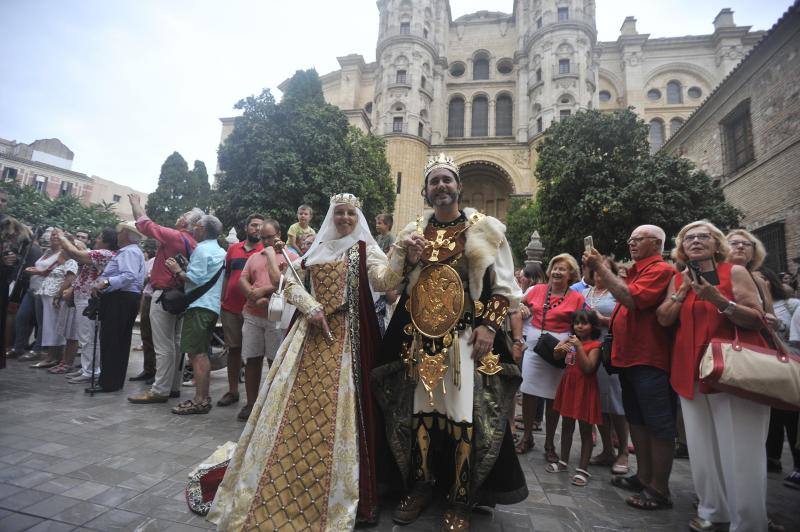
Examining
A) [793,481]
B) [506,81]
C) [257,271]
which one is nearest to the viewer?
[793,481]

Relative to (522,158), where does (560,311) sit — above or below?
below

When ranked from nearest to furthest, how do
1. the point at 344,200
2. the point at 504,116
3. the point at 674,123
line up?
the point at 344,200
the point at 674,123
the point at 504,116


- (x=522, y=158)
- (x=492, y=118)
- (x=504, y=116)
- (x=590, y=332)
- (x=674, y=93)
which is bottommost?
(x=590, y=332)

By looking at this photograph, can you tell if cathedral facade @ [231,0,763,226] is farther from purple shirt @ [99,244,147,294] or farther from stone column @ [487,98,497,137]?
purple shirt @ [99,244,147,294]

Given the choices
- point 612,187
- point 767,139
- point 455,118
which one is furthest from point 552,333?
point 455,118

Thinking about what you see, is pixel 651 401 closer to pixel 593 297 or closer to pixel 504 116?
pixel 593 297

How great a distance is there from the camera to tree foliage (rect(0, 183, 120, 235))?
22.2 meters

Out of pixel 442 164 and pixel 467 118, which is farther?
pixel 467 118

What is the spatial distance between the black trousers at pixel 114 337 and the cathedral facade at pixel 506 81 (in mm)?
24855

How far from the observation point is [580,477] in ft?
10.8

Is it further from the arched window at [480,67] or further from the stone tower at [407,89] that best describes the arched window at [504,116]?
the stone tower at [407,89]

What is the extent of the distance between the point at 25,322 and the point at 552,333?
9194 mm

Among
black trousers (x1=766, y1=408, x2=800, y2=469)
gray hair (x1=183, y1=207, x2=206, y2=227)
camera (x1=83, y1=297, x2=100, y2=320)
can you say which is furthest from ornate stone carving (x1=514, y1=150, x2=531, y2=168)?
camera (x1=83, y1=297, x2=100, y2=320)

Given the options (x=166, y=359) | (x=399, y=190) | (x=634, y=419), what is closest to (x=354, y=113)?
(x=399, y=190)
